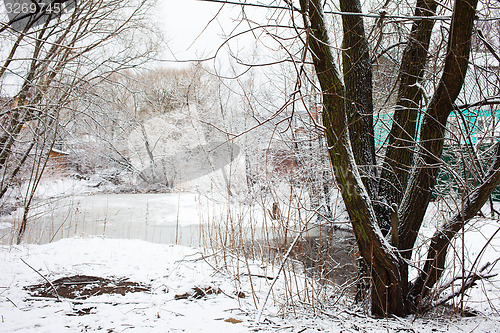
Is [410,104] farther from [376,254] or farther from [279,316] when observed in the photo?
[279,316]

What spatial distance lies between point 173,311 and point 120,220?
8242 millimetres

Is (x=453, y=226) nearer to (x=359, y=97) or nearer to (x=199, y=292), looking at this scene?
(x=359, y=97)

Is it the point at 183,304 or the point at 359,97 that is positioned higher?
the point at 359,97

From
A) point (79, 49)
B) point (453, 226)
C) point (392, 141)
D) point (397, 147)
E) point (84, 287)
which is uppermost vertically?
point (79, 49)

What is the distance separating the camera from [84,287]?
268 cm

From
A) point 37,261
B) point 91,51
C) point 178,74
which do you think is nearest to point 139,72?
point 91,51

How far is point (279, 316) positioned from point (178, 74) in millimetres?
17319

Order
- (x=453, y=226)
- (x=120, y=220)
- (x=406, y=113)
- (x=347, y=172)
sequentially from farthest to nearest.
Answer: (x=120, y=220) < (x=406, y=113) < (x=453, y=226) < (x=347, y=172)

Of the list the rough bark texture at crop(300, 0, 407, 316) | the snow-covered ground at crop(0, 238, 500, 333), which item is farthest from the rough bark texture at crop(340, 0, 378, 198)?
the snow-covered ground at crop(0, 238, 500, 333)

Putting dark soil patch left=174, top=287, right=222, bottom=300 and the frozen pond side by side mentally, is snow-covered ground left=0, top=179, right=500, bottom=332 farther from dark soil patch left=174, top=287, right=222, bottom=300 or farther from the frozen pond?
the frozen pond

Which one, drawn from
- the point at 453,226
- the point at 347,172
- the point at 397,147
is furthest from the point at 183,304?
the point at 453,226

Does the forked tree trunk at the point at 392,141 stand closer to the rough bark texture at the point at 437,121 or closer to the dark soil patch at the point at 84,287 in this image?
the rough bark texture at the point at 437,121

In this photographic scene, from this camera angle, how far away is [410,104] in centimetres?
254

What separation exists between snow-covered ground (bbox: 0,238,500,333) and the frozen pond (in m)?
2.23
